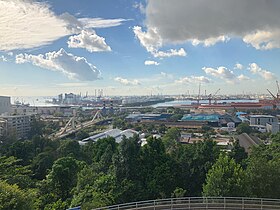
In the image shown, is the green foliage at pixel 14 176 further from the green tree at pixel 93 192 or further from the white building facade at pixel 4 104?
the white building facade at pixel 4 104

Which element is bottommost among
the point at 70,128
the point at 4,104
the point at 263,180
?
the point at 70,128

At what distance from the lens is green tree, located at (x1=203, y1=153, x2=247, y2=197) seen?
6715 millimetres

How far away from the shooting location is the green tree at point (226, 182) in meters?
6.71

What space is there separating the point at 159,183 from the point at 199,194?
147cm

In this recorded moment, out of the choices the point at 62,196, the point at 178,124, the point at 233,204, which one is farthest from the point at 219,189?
the point at 178,124

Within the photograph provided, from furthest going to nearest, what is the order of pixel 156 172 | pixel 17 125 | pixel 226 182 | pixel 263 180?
1. pixel 17 125
2. pixel 156 172
3. pixel 263 180
4. pixel 226 182

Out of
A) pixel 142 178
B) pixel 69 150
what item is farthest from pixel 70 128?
pixel 142 178

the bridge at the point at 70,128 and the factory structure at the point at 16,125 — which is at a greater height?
the factory structure at the point at 16,125

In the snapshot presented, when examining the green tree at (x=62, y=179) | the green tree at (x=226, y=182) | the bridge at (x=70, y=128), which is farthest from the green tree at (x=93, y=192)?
the bridge at (x=70, y=128)

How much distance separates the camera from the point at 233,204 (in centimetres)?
639

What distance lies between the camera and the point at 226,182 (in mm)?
6859

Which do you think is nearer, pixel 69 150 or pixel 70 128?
pixel 69 150

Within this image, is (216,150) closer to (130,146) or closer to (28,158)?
(130,146)

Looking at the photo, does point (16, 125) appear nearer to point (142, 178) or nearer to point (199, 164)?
point (142, 178)
